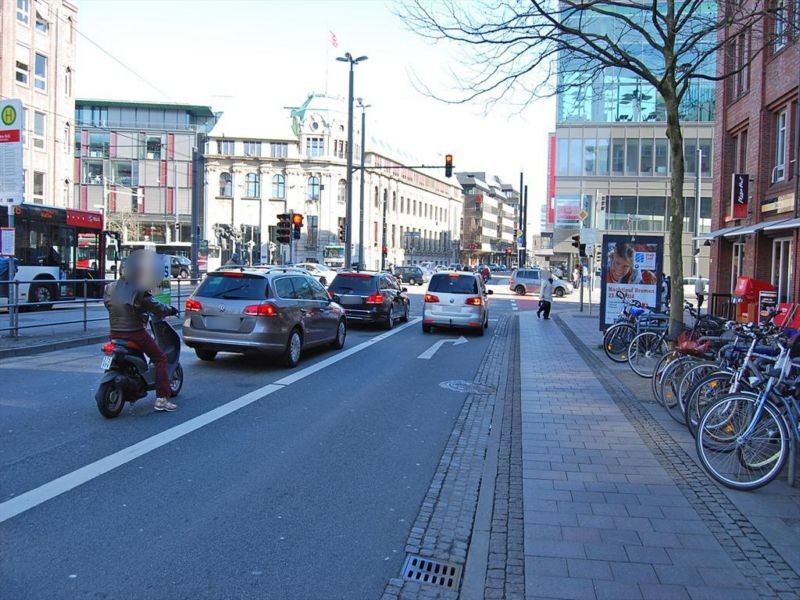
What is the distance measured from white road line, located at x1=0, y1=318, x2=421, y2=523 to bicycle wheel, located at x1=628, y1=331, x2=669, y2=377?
17.8 feet

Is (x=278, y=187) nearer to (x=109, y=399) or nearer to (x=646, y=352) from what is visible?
(x=646, y=352)

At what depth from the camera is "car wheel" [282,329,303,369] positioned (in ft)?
37.1

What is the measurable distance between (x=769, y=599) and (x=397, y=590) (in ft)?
6.38

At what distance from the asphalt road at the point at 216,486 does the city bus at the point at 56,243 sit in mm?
11498

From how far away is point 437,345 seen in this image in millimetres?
15820

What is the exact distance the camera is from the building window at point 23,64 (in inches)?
1672

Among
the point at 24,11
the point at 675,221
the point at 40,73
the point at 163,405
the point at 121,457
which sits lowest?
the point at 121,457

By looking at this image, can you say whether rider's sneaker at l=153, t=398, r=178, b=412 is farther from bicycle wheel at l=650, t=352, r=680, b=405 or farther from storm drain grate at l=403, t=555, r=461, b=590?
bicycle wheel at l=650, t=352, r=680, b=405

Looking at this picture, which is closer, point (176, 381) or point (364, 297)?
point (176, 381)

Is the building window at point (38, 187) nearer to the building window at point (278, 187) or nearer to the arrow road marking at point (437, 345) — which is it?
the arrow road marking at point (437, 345)

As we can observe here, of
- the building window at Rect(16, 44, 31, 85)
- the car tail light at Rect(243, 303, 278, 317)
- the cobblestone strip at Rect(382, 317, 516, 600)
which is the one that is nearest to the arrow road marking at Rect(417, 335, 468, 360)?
the car tail light at Rect(243, 303, 278, 317)

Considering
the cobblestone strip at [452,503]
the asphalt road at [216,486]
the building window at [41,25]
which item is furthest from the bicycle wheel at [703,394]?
the building window at [41,25]

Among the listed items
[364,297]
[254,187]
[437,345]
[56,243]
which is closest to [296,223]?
[56,243]

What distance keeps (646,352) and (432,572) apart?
8.46m
